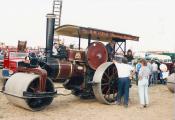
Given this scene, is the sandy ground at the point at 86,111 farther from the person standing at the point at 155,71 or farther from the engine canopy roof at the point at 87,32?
the person standing at the point at 155,71

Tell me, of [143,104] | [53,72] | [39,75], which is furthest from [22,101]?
[143,104]

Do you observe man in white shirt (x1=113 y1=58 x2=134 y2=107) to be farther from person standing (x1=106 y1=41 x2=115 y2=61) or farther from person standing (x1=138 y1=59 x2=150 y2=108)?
person standing (x1=106 y1=41 x2=115 y2=61)

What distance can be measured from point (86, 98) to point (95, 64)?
1.13 meters

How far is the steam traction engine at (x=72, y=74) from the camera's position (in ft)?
25.1

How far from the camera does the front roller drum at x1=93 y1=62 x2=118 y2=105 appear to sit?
873 centimetres

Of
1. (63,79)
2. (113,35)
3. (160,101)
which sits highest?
(113,35)

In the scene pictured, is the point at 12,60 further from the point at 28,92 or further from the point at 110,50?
the point at 28,92

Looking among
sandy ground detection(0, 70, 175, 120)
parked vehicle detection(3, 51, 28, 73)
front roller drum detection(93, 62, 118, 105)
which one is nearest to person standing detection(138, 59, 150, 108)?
sandy ground detection(0, 70, 175, 120)

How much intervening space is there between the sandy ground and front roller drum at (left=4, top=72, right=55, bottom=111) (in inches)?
6.7

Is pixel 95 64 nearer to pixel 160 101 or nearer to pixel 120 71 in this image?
pixel 120 71

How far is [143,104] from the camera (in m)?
8.82

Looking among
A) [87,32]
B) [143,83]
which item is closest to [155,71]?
[143,83]

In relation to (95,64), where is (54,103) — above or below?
below

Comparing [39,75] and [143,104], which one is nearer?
[39,75]
